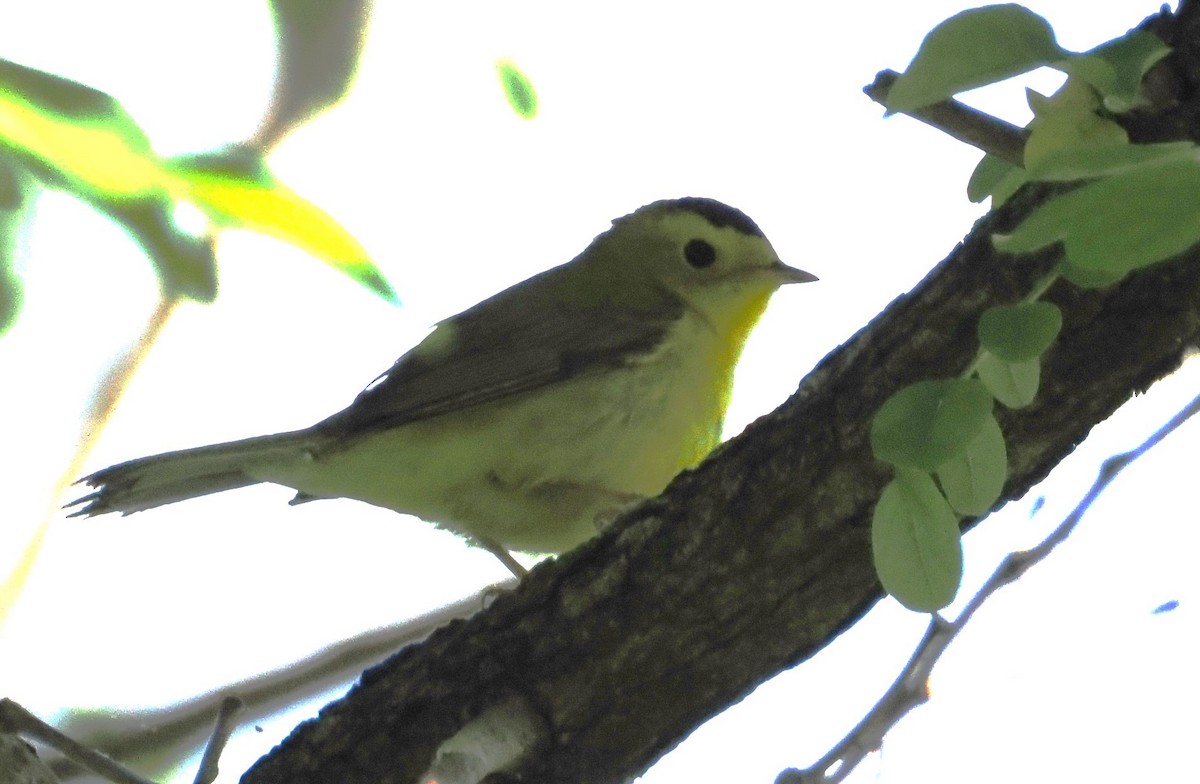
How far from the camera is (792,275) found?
456 centimetres

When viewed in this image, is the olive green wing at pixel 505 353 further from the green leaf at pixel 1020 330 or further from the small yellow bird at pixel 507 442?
the green leaf at pixel 1020 330

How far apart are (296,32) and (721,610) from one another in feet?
4.19

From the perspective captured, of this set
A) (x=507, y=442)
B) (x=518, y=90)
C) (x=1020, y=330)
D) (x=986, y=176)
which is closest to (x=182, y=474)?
(x=507, y=442)

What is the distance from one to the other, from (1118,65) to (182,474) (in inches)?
116

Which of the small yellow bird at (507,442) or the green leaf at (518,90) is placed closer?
the green leaf at (518,90)

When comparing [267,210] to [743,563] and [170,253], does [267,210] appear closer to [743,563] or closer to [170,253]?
[170,253]

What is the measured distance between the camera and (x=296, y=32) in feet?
7.46

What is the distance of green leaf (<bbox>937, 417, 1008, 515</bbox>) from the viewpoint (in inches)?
67.3

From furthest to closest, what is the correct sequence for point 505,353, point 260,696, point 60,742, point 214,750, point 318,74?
point 260,696 < point 505,353 < point 318,74 < point 214,750 < point 60,742

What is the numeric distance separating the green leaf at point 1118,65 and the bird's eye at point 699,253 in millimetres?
3141

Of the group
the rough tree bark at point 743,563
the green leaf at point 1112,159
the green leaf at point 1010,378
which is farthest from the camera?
the rough tree bark at point 743,563

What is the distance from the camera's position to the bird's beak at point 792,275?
4551mm

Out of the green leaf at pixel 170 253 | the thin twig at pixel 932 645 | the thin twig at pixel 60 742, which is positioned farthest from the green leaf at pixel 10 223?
the thin twig at pixel 932 645

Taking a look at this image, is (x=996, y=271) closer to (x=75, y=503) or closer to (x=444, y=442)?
(x=444, y=442)
